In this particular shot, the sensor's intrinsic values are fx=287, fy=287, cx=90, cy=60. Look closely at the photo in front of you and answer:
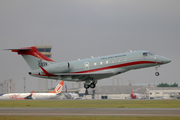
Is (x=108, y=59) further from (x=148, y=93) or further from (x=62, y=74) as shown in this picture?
(x=148, y=93)

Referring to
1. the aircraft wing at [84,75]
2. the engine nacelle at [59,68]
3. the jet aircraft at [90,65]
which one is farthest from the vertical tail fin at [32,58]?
the aircraft wing at [84,75]

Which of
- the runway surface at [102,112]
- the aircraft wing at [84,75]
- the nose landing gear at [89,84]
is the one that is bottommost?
the runway surface at [102,112]

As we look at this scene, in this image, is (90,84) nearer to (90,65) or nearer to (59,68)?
(90,65)

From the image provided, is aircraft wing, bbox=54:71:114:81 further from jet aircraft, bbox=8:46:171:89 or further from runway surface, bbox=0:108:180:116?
runway surface, bbox=0:108:180:116

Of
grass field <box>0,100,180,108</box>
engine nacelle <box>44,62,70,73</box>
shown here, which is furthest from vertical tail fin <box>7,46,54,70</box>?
grass field <box>0,100,180,108</box>

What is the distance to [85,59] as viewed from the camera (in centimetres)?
4469

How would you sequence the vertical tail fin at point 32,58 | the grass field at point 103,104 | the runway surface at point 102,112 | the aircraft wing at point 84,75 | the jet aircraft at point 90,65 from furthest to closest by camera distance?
the grass field at point 103,104, the vertical tail fin at point 32,58, the aircraft wing at point 84,75, the jet aircraft at point 90,65, the runway surface at point 102,112

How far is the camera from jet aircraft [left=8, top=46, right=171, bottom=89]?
4191 cm

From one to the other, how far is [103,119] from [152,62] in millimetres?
13345

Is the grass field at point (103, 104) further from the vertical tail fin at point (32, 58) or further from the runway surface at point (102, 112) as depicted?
the vertical tail fin at point (32, 58)

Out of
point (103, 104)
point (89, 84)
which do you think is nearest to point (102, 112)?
point (89, 84)

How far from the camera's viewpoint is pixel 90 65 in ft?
143

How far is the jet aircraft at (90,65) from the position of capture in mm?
41906

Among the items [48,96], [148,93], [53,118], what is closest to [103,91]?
[148,93]
